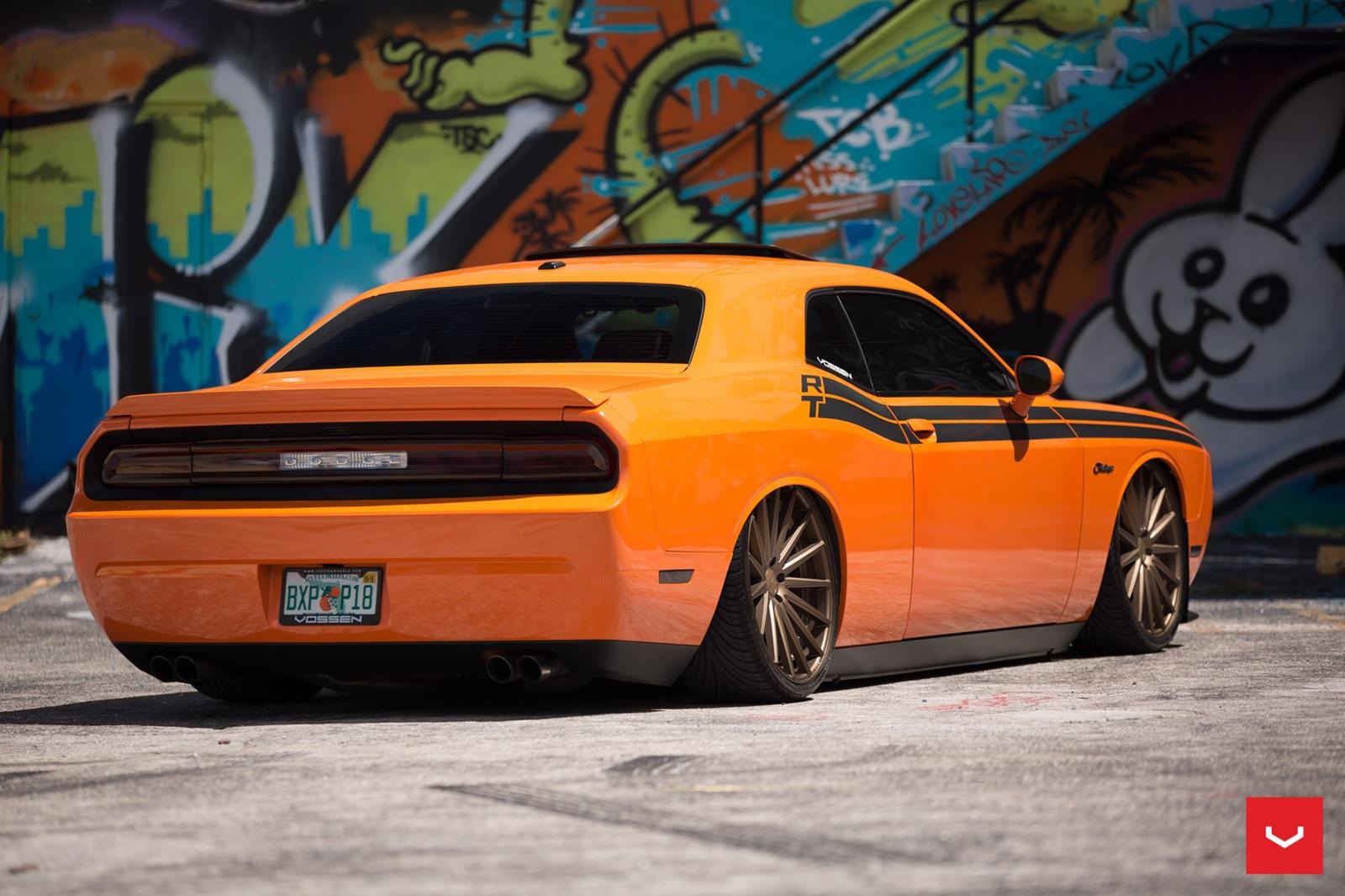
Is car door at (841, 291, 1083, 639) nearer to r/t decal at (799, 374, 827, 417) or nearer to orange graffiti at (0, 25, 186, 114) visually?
r/t decal at (799, 374, 827, 417)

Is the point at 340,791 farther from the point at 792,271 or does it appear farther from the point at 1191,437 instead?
the point at 1191,437

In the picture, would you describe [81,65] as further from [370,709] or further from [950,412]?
[370,709]

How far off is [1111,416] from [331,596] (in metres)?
3.50

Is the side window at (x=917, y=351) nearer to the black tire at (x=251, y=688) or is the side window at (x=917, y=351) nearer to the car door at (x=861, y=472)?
the car door at (x=861, y=472)

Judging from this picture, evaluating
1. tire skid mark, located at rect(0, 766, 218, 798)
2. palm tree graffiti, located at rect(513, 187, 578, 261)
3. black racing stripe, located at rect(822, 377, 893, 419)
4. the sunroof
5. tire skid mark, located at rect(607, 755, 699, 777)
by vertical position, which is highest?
palm tree graffiti, located at rect(513, 187, 578, 261)

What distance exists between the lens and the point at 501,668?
6.21 metres

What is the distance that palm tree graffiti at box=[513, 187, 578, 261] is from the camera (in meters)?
17.1

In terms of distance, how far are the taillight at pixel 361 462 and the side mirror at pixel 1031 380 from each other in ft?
7.60

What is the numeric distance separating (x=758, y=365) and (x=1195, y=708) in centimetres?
165

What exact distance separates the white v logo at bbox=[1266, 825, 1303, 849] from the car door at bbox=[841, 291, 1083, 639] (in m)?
2.90

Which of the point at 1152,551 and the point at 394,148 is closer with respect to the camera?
the point at 1152,551

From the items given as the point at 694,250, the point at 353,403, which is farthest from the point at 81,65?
the point at 353,403

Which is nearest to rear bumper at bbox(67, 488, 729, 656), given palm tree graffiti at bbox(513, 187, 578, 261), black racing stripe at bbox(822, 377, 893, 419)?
black racing stripe at bbox(822, 377, 893, 419)

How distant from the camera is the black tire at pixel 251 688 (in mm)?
6965
